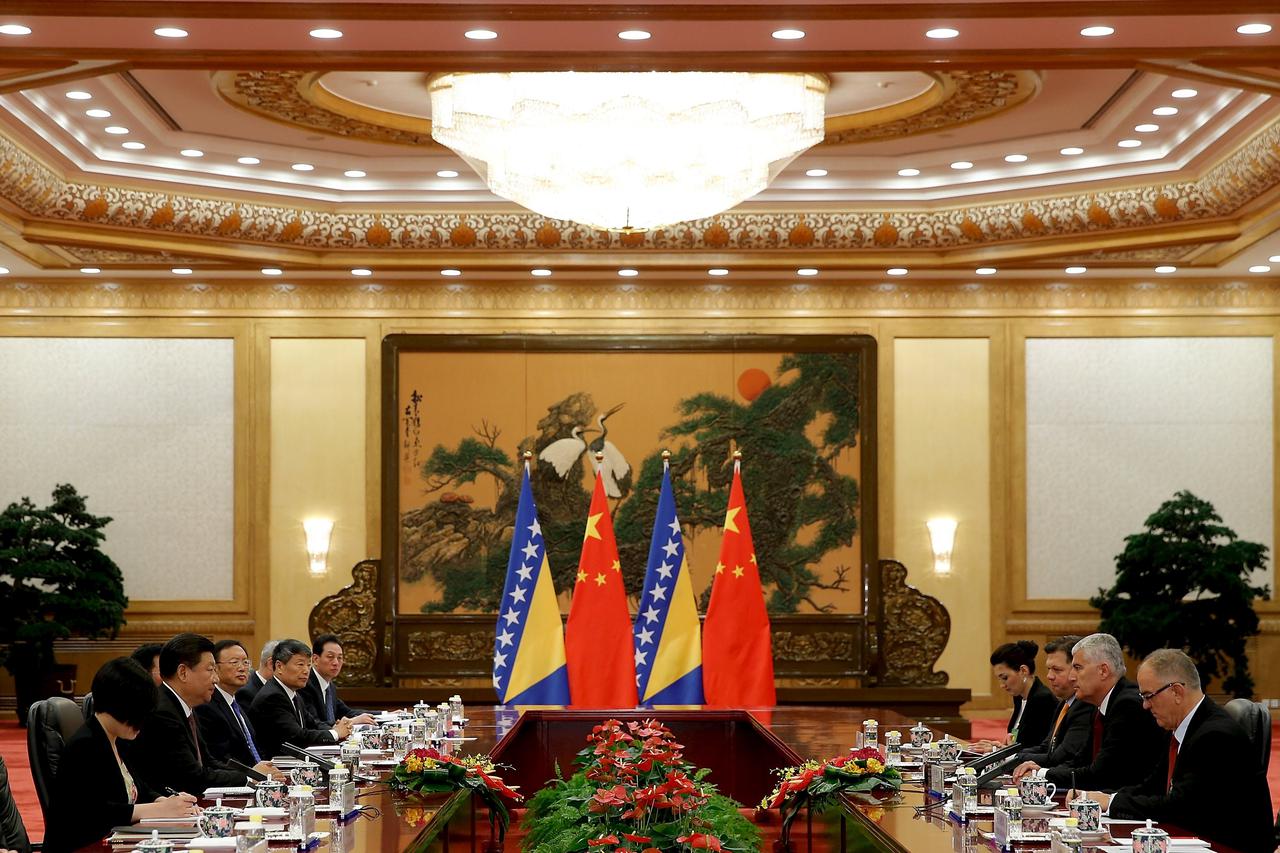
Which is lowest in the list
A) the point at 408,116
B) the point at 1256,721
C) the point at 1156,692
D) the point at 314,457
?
the point at 1256,721

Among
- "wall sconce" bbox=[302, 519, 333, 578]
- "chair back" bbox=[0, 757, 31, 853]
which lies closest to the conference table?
"chair back" bbox=[0, 757, 31, 853]

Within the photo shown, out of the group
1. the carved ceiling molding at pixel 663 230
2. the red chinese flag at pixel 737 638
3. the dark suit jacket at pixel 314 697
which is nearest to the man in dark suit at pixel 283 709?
the dark suit jacket at pixel 314 697

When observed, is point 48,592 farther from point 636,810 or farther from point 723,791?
point 636,810

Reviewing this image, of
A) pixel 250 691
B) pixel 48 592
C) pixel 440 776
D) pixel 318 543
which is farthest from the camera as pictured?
pixel 318 543

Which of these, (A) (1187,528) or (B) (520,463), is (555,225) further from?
(A) (1187,528)

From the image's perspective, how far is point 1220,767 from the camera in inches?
187

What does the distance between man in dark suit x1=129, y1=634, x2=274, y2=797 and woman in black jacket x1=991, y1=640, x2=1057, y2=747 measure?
364 centimetres

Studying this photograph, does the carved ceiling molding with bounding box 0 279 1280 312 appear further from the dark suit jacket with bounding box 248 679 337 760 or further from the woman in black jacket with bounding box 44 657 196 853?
the woman in black jacket with bounding box 44 657 196 853

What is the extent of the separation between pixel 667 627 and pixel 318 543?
3.66 meters

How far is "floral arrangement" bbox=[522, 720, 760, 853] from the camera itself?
15.1 feet

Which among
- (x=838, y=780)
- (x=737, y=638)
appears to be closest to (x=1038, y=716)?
(x=838, y=780)

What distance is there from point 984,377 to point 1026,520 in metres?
1.25

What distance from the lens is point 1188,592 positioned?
12.1 metres

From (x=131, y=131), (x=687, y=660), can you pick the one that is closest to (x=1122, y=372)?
(x=687, y=660)
